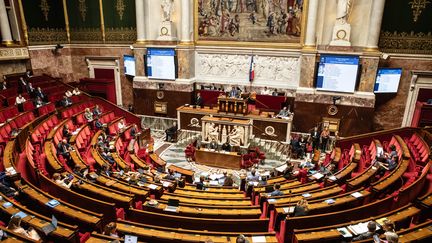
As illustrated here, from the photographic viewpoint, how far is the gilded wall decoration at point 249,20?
1538cm

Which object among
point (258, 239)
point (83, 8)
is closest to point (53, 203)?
point (258, 239)

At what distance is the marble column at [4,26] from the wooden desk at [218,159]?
12450mm

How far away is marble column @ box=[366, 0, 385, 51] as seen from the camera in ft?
44.3

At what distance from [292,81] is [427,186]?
931 cm

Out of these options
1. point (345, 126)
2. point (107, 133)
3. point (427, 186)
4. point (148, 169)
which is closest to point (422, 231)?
point (427, 186)

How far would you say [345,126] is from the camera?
14719 millimetres

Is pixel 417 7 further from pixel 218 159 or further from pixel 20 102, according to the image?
pixel 20 102

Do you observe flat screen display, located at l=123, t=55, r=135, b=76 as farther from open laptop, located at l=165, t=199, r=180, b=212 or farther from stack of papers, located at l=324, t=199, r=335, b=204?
stack of papers, located at l=324, t=199, r=335, b=204

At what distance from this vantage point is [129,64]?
18500 mm

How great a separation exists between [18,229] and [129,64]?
1451 cm

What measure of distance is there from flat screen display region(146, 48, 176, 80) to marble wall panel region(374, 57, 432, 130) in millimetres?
11299

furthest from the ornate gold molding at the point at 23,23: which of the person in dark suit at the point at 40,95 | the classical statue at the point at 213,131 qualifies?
the classical statue at the point at 213,131

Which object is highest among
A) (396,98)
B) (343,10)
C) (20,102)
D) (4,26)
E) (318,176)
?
(343,10)

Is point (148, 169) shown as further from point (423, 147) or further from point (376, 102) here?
point (376, 102)
